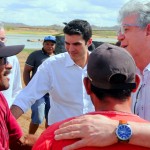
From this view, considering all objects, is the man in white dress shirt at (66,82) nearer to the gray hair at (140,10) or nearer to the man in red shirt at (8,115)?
the man in red shirt at (8,115)

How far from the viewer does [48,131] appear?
197cm

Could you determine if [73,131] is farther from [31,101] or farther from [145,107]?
[31,101]

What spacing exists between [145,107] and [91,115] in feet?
4.21

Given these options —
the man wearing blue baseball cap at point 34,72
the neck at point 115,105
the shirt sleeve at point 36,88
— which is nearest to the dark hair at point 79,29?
the shirt sleeve at point 36,88

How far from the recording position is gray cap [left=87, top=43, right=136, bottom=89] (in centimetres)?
193

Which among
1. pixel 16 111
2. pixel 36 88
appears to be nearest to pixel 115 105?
pixel 16 111

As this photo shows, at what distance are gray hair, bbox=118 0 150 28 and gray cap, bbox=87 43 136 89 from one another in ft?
4.27

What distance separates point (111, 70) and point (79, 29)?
2.52m

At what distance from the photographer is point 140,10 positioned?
3.23 metres

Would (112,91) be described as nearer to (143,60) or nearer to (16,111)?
(143,60)

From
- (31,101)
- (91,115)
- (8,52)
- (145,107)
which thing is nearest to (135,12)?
(145,107)

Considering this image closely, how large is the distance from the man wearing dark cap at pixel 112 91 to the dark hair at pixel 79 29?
2396 millimetres

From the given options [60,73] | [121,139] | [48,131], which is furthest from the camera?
[60,73]

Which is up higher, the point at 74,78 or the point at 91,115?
the point at 91,115
